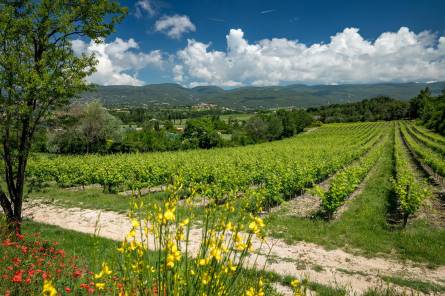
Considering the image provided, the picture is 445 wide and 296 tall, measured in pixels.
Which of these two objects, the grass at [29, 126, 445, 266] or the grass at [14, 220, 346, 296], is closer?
the grass at [14, 220, 346, 296]

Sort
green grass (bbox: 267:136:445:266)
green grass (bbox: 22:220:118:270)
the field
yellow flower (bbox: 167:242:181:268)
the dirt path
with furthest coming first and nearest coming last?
green grass (bbox: 267:136:445:266) → the dirt path → green grass (bbox: 22:220:118:270) → the field → yellow flower (bbox: 167:242:181:268)

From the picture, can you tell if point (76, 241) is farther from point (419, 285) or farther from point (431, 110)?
point (431, 110)

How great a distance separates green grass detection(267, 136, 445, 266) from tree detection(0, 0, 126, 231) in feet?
21.6

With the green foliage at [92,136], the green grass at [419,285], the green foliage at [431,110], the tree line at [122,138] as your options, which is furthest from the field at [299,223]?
the green foliage at [431,110]

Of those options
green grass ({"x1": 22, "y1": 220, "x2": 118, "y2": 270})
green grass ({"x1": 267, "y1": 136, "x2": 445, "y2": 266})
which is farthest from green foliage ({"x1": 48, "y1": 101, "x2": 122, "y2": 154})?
green grass ({"x1": 267, "y1": 136, "x2": 445, "y2": 266})

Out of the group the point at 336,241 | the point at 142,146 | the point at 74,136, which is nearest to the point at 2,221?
the point at 336,241

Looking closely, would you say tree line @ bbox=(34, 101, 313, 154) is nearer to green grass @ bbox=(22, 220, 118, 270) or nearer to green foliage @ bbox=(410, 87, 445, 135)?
green grass @ bbox=(22, 220, 118, 270)

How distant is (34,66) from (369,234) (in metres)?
11.7

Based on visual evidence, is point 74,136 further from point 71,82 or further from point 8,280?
point 8,280

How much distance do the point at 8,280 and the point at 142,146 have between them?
4990 centimetres

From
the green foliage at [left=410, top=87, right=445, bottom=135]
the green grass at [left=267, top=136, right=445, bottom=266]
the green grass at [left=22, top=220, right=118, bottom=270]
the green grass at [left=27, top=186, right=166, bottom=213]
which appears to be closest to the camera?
the green grass at [left=22, top=220, right=118, bottom=270]

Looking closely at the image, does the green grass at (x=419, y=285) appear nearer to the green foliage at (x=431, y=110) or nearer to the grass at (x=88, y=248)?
the grass at (x=88, y=248)

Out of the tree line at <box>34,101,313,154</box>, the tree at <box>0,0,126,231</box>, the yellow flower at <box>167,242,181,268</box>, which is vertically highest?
the tree at <box>0,0,126,231</box>

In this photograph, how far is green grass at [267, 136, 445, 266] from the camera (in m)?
8.56
